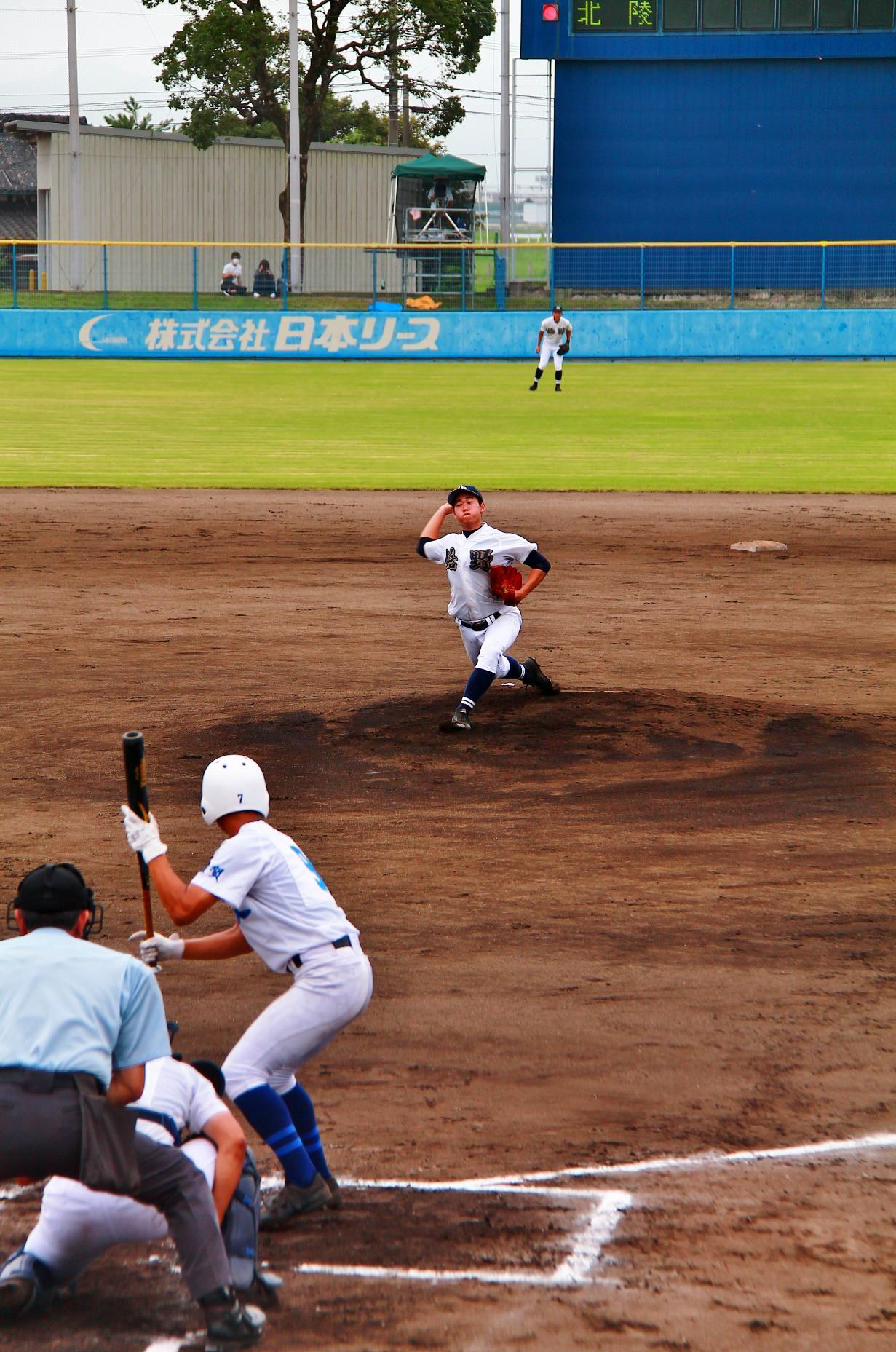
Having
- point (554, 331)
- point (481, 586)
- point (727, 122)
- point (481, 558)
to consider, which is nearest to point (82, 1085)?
point (481, 558)

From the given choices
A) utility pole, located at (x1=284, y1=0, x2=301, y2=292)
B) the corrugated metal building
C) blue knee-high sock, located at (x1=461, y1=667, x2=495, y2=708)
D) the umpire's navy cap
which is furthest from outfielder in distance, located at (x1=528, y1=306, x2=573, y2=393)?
the umpire's navy cap

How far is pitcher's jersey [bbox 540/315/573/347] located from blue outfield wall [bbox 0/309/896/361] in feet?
26.5

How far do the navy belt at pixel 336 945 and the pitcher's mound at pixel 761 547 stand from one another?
13.5 m

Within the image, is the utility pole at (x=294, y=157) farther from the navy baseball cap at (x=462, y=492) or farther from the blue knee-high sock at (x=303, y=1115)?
the blue knee-high sock at (x=303, y=1115)

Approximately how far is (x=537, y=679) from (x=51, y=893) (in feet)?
24.8

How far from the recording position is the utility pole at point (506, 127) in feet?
174

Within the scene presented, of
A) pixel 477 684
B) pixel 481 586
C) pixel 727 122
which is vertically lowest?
pixel 477 684

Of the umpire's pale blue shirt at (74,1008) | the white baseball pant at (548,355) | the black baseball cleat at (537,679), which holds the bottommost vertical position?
the black baseball cleat at (537,679)

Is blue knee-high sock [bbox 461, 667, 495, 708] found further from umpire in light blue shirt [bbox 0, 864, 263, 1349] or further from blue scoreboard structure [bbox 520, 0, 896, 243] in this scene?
blue scoreboard structure [bbox 520, 0, 896, 243]

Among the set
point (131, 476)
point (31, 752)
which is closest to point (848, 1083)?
point (31, 752)

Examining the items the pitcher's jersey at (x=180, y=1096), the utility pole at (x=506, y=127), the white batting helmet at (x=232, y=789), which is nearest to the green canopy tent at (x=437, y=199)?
the utility pole at (x=506, y=127)

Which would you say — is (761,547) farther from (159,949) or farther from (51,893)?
(51,893)

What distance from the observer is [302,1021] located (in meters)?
5.37

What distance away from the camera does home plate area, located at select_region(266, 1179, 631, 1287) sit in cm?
478
